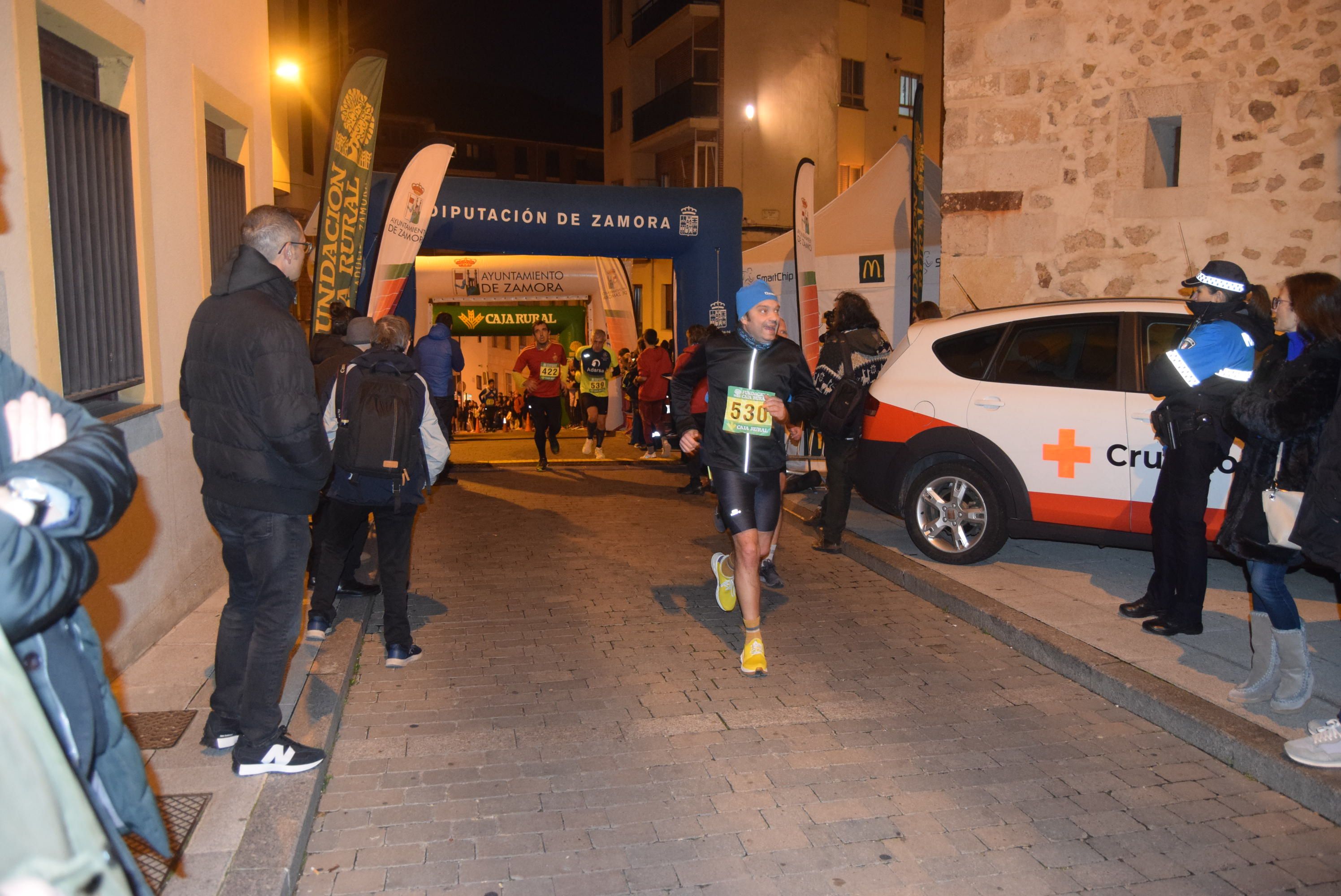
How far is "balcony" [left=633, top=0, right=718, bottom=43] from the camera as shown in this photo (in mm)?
29297

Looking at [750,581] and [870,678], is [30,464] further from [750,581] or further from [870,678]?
[870,678]

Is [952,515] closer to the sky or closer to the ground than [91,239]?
closer to the ground

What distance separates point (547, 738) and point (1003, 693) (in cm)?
219

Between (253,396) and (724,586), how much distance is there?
3185mm

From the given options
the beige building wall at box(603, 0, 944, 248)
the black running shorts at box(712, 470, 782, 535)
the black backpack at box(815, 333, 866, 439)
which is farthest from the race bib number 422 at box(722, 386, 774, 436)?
the beige building wall at box(603, 0, 944, 248)

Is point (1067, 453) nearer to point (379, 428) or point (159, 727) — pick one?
point (379, 428)

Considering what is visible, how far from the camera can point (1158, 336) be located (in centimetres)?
628

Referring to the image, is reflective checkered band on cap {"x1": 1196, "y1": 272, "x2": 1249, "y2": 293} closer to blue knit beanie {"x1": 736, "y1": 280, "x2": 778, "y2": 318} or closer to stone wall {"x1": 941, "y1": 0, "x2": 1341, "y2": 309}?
blue knit beanie {"x1": 736, "y1": 280, "x2": 778, "y2": 318}

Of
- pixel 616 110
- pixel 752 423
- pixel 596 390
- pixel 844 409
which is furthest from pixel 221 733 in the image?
pixel 616 110

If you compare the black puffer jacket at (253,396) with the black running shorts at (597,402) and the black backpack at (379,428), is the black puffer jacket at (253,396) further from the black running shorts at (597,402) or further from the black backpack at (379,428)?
the black running shorts at (597,402)

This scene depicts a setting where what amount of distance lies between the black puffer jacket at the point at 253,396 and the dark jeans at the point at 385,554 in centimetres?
146

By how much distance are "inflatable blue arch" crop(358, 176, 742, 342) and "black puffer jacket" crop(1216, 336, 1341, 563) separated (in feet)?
26.8

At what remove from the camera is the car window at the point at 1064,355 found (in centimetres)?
638

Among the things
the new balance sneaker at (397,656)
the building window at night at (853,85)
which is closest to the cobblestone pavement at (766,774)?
the new balance sneaker at (397,656)
